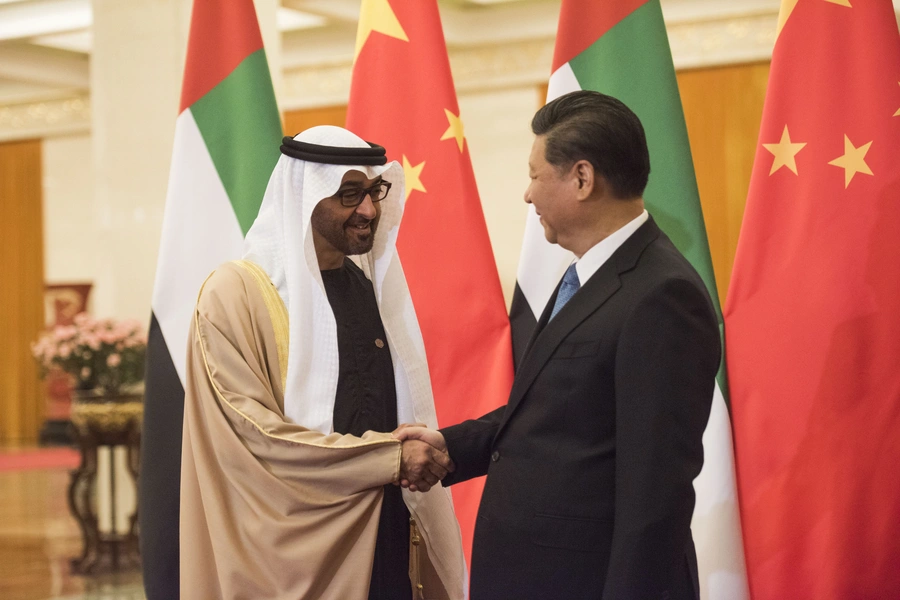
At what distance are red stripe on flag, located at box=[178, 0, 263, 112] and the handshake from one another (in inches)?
63.5

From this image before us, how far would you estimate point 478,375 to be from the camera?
126 inches

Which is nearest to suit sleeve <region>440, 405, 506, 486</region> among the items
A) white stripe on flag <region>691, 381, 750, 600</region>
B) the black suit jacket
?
the black suit jacket

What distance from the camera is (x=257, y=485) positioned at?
211cm

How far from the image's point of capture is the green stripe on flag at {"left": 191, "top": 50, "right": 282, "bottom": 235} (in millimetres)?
3254

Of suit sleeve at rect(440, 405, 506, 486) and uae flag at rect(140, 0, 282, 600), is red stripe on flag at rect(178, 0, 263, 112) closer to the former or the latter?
uae flag at rect(140, 0, 282, 600)

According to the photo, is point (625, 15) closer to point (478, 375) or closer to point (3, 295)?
point (478, 375)

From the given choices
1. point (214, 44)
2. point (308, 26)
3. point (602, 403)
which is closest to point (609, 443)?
point (602, 403)

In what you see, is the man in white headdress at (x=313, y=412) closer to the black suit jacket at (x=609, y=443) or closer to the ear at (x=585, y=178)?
the black suit jacket at (x=609, y=443)

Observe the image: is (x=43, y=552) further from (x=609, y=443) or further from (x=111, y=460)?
(x=609, y=443)

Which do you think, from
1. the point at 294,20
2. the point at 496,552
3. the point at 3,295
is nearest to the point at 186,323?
the point at 496,552

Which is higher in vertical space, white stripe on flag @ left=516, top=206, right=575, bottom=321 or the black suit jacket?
Answer: white stripe on flag @ left=516, top=206, right=575, bottom=321

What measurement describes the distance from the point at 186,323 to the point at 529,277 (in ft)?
3.62

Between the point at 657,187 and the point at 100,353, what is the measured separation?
3634mm

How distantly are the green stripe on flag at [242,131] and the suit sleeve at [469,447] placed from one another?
1.32m
